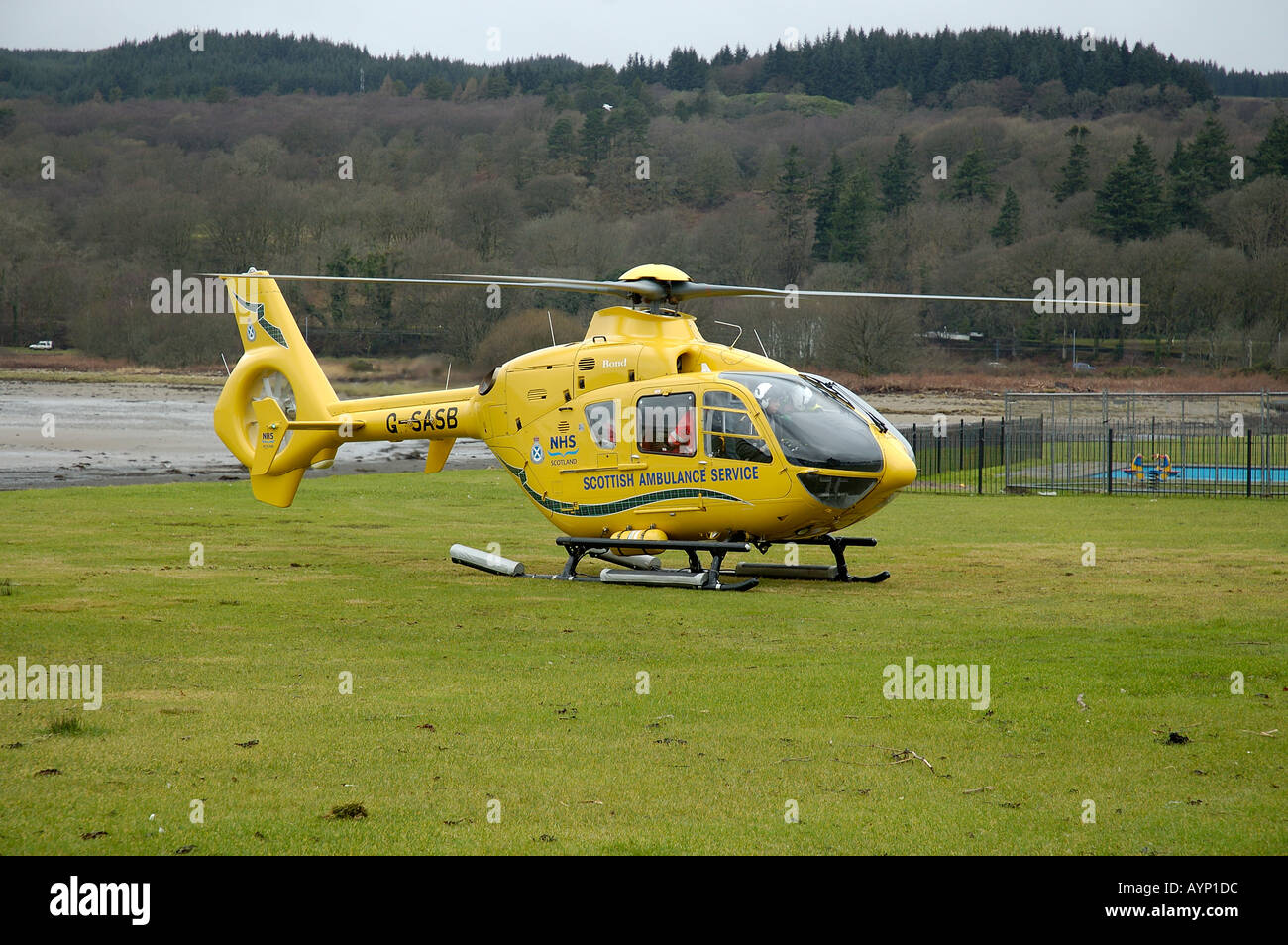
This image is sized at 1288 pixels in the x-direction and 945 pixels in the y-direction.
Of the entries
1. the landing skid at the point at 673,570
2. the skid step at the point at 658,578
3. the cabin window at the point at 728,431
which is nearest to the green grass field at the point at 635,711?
the skid step at the point at 658,578

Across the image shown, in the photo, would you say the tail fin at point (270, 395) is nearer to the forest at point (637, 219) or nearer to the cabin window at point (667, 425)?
the cabin window at point (667, 425)

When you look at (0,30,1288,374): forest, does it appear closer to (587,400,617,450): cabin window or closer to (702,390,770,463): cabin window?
(587,400,617,450): cabin window

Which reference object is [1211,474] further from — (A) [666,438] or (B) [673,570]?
(A) [666,438]

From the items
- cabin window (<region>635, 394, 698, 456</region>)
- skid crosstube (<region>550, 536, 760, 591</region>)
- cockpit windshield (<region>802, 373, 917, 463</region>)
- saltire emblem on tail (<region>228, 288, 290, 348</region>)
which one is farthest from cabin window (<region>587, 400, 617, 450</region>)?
saltire emblem on tail (<region>228, 288, 290, 348</region>)

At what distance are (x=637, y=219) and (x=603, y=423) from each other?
289 ft

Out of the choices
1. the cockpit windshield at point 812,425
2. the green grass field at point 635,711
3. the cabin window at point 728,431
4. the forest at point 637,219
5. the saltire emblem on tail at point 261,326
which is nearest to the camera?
the green grass field at point 635,711

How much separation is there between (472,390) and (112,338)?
193ft

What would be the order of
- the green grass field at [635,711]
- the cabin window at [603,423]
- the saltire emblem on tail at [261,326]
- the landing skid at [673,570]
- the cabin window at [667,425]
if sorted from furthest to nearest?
1. the saltire emblem on tail at [261,326]
2. the cabin window at [603,423]
3. the cabin window at [667,425]
4. the landing skid at [673,570]
5. the green grass field at [635,711]

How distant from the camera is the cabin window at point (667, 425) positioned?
18.0 meters

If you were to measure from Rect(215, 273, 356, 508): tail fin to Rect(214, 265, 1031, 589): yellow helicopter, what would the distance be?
126cm

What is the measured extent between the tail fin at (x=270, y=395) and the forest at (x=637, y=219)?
15.5 metres

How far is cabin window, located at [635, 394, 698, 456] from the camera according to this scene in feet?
59.2

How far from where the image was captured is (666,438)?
59.9 feet

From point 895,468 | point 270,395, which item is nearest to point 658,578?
point 895,468
